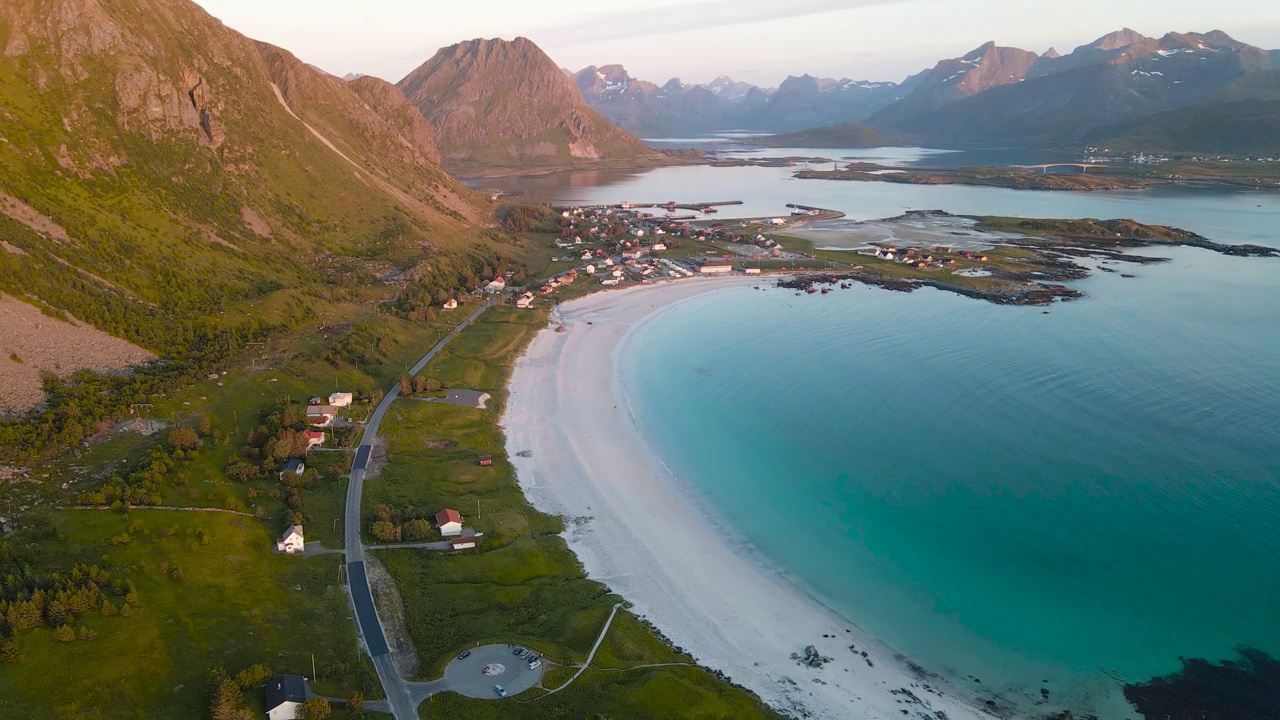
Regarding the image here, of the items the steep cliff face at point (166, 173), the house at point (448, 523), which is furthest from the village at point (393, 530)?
the steep cliff face at point (166, 173)

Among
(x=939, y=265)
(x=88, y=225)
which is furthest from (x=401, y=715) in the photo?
(x=939, y=265)

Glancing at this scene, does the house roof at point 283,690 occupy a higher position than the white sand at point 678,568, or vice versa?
the house roof at point 283,690

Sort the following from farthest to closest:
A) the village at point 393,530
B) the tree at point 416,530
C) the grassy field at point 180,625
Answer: the tree at point 416,530 → the village at point 393,530 → the grassy field at point 180,625

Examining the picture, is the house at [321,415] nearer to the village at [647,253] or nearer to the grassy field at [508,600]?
the grassy field at [508,600]

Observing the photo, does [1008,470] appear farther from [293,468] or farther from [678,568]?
[293,468]

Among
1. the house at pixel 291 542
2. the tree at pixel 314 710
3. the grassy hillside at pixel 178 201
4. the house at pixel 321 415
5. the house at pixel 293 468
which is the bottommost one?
the tree at pixel 314 710

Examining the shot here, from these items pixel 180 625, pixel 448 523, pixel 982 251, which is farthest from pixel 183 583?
pixel 982 251

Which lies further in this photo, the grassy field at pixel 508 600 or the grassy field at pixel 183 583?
the grassy field at pixel 508 600

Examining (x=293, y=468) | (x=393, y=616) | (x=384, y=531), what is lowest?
(x=393, y=616)
